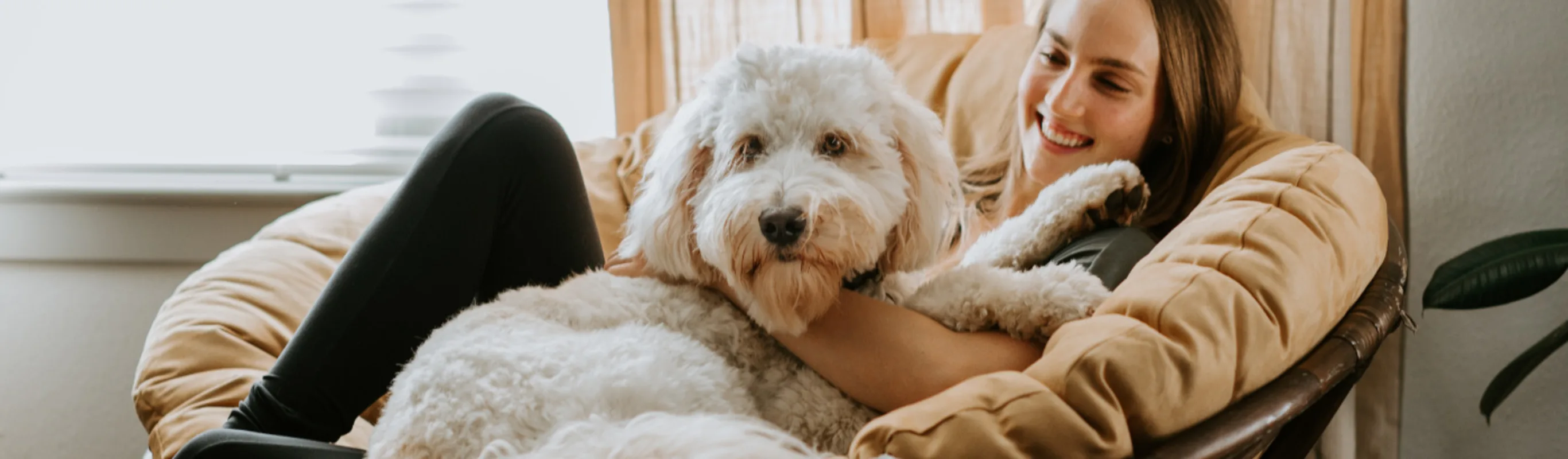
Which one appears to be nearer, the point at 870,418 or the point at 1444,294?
the point at 870,418

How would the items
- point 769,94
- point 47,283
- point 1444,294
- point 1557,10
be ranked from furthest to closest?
point 47,283 → point 1557,10 → point 1444,294 → point 769,94

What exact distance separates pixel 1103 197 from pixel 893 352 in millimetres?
421

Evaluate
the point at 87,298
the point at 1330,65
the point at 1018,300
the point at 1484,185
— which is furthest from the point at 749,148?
the point at 87,298

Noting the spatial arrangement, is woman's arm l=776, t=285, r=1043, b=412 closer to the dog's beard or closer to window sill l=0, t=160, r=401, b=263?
the dog's beard

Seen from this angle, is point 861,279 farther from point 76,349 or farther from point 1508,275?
point 76,349

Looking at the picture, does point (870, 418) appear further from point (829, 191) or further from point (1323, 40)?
point (1323, 40)

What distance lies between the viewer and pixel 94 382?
3.06 meters

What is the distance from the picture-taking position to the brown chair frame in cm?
98

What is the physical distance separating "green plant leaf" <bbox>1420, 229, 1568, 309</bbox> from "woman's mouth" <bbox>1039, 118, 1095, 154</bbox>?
58 centimetres

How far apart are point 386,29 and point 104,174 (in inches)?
39.5

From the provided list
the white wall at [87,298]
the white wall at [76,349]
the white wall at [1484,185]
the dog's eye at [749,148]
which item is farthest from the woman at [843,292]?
the white wall at [76,349]

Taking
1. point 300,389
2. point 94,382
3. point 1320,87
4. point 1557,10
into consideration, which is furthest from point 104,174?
point 1557,10

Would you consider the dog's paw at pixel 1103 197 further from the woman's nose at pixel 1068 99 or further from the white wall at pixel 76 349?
the white wall at pixel 76 349

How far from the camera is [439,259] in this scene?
4.99 feet
